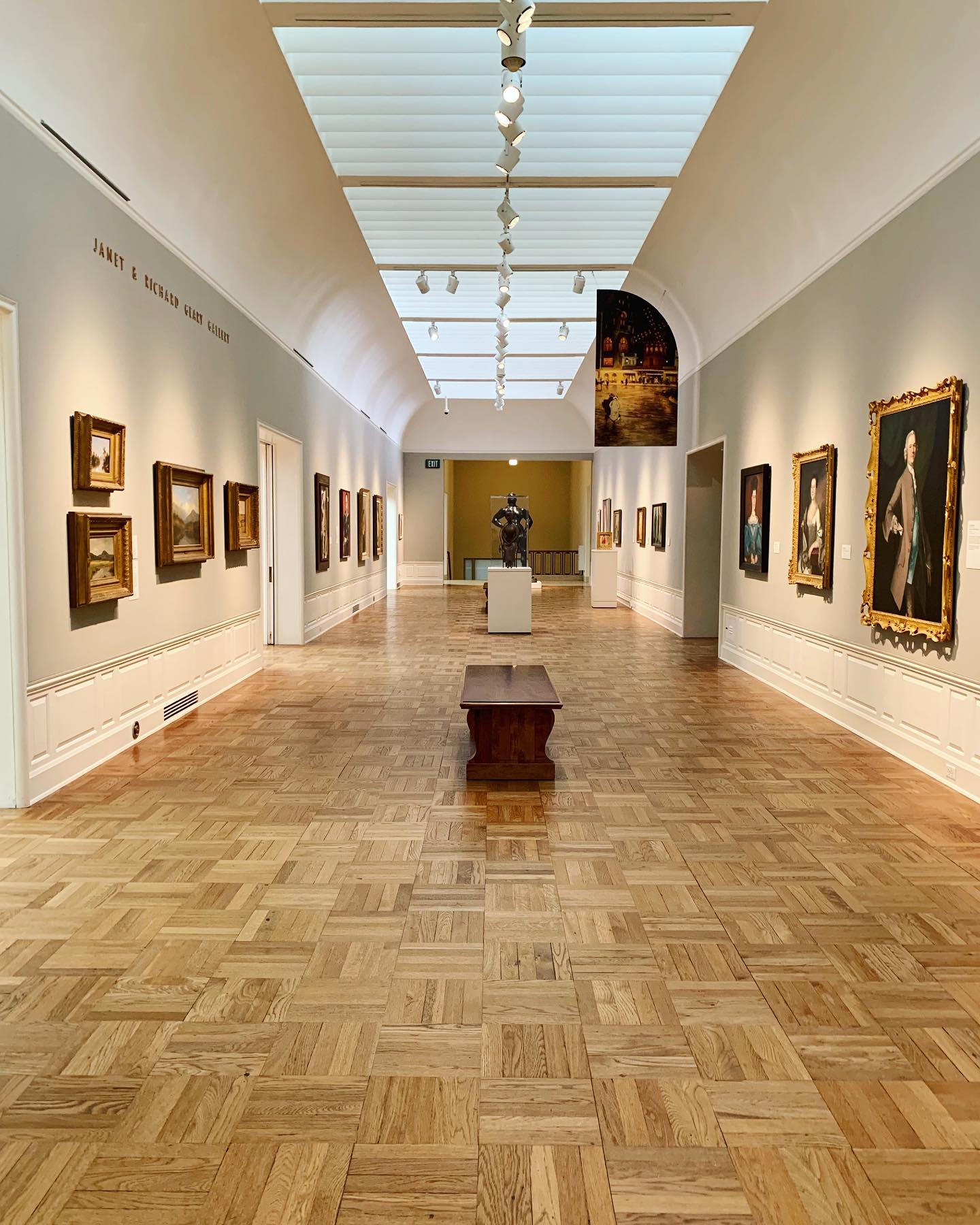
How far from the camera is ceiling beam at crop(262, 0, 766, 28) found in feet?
21.9

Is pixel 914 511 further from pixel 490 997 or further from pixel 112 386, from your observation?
pixel 112 386

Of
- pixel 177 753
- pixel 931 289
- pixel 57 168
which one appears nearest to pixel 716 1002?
pixel 177 753

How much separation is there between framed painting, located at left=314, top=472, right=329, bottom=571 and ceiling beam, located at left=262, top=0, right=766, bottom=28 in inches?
328

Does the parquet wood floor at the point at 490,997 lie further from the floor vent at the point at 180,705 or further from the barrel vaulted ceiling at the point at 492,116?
the barrel vaulted ceiling at the point at 492,116

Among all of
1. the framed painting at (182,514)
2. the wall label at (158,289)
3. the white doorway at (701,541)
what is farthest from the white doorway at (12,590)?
the white doorway at (701,541)

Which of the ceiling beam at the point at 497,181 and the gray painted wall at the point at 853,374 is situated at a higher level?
the ceiling beam at the point at 497,181

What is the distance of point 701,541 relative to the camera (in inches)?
593

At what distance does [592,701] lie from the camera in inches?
372

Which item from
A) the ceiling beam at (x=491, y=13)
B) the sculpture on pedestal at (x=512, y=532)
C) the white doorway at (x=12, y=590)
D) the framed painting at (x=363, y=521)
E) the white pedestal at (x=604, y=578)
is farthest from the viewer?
the white pedestal at (x=604, y=578)

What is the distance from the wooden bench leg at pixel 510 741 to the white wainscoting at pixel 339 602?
8198 mm

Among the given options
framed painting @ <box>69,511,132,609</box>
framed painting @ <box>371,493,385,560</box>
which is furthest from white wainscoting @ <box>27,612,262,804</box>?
framed painting @ <box>371,493,385,560</box>

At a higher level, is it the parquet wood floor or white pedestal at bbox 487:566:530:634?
white pedestal at bbox 487:566:530:634

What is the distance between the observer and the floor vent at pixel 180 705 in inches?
328

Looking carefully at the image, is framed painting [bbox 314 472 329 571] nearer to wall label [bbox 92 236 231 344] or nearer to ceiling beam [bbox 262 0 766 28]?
wall label [bbox 92 236 231 344]
